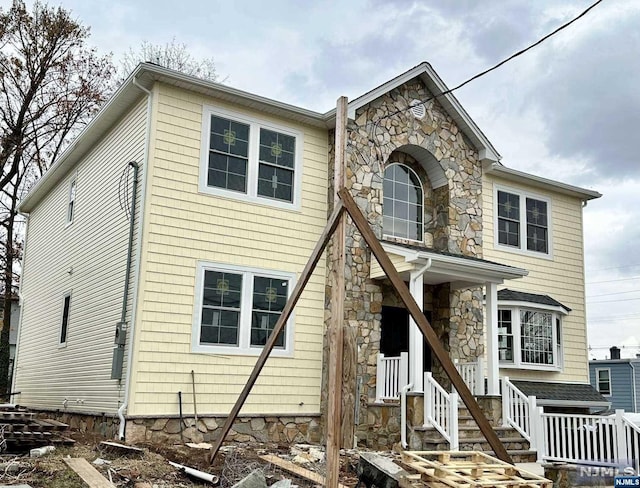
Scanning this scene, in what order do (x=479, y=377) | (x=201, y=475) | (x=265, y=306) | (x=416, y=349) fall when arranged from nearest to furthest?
(x=201, y=475) → (x=416, y=349) → (x=265, y=306) → (x=479, y=377)

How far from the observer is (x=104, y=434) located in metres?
11.0

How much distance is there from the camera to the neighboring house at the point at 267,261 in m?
10.9

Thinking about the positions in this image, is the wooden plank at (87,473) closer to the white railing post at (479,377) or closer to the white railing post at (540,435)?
the white railing post at (479,377)

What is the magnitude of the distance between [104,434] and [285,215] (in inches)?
190

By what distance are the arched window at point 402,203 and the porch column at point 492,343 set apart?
2.00 meters

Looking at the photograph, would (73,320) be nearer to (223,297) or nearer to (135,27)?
(223,297)

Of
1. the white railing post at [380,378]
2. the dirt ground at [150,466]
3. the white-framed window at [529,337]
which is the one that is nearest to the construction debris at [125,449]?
the dirt ground at [150,466]

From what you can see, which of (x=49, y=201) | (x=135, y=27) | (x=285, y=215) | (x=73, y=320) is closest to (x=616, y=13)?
(x=285, y=215)

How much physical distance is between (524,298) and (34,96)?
58.6 ft

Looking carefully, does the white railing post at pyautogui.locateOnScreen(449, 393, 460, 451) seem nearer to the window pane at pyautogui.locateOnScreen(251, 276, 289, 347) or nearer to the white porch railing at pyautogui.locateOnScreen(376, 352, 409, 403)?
the white porch railing at pyautogui.locateOnScreen(376, 352, 409, 403)

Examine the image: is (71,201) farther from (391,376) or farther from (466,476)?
(466,476)

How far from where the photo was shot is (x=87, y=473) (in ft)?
24.5

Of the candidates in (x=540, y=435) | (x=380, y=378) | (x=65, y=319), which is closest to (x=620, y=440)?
(x=540, y=435)
